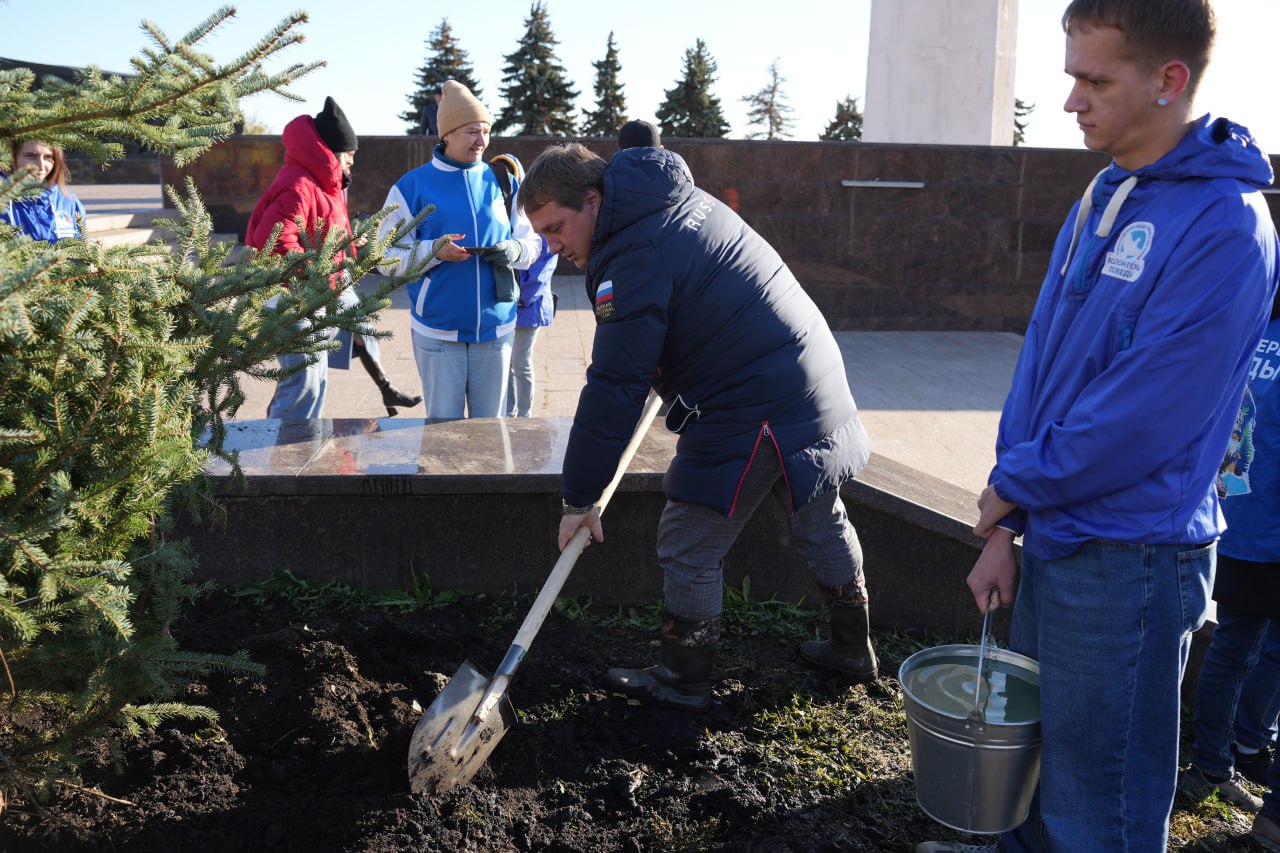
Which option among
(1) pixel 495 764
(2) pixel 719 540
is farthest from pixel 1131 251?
(1) pixel 495 764

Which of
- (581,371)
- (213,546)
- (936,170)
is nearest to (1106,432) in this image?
(213,546)

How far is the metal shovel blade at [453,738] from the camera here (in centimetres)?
261

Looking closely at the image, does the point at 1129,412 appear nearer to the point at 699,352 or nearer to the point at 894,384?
the point at 699,352

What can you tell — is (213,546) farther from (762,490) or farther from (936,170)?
(936,170)

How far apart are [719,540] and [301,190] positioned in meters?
2.95

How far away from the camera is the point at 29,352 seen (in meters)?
2.00

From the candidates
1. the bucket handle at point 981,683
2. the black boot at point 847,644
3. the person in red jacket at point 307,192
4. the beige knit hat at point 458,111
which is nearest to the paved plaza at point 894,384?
the person in red jacket at point 307,192

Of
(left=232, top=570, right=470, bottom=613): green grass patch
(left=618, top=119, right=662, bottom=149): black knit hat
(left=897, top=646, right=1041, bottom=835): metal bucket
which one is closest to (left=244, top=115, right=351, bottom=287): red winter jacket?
(left=618, top=119, right=662, bottom=149): black knit hat

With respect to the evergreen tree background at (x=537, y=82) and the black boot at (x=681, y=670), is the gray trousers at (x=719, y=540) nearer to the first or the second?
the black boot at (x=681, y=670)

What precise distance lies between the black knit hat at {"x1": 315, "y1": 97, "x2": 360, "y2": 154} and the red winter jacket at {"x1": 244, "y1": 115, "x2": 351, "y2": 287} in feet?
0.11

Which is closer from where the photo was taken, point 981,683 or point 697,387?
point 981,683

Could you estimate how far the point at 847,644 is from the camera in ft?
11.2

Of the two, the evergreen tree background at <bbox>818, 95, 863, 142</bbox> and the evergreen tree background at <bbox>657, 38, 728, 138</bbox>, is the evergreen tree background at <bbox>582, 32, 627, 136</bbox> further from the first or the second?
the evergreen tree background at <bbox>818, 95, 863, 142</bbox>

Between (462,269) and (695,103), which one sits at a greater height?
(695,103)
